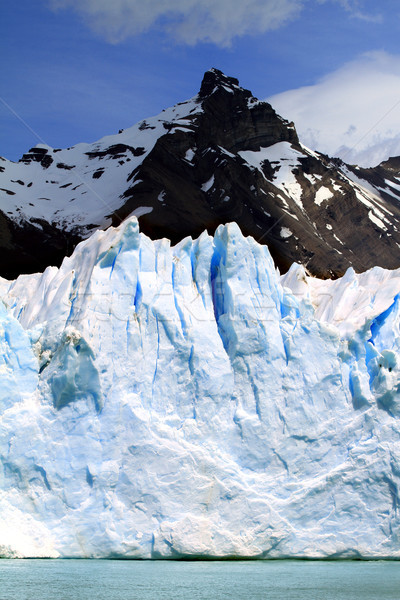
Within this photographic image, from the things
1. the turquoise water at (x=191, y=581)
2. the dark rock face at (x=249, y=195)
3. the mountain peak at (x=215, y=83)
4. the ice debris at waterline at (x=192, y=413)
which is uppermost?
the mountain peak at (x=215, y=83)

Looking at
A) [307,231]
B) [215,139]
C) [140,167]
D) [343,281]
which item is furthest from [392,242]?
[343,281]

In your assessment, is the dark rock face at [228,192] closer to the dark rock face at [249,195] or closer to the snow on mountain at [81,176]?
the dark rock face at [249,195]

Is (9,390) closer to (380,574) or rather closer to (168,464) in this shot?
(168,464)

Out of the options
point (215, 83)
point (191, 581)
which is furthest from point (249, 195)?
point (191, 581)

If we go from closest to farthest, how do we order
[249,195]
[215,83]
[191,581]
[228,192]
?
[191,581]
[228,192]
[249,195]
[215,83]

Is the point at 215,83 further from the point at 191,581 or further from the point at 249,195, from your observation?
the point at 191,581

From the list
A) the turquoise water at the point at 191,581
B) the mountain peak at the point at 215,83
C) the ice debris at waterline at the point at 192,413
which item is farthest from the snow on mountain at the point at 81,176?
the turquoise water at the point at 191,581
